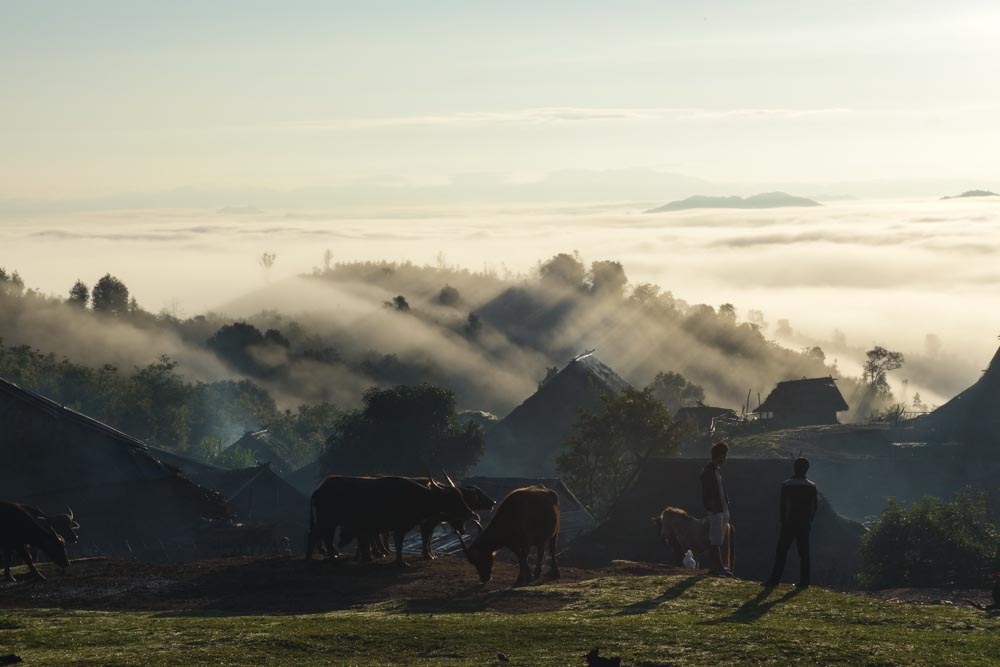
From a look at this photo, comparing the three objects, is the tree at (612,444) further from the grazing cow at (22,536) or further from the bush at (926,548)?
the grazing cow at (22,536)

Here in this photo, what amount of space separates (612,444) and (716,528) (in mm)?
73158

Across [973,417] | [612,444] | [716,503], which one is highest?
[716,503]

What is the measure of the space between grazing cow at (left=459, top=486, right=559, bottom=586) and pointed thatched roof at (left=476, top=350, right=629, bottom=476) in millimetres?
119294

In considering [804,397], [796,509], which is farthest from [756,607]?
[804,397]

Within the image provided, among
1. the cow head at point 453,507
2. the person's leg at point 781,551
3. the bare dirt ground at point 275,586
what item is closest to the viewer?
the bare dirt ground at point 275,586

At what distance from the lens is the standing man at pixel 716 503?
27562 mm

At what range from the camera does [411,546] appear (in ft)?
192

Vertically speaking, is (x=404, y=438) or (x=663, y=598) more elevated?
(x=663, y=598)

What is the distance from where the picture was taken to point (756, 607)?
77.1 feet

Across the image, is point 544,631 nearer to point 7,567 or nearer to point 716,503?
point 716,503

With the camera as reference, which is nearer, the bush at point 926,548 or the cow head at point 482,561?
the cow head at point 482,561

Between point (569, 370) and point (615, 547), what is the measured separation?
330 ft

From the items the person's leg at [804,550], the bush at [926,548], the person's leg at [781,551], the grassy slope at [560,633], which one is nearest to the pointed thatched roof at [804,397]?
the bush at [926,548]

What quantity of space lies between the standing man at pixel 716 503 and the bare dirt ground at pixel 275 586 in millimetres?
1286
